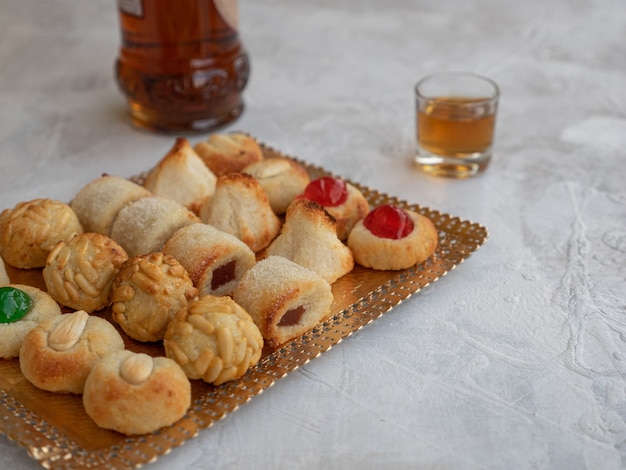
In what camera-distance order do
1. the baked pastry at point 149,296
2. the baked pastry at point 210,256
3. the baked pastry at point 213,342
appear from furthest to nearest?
the baked pastry at point 210,256
the baked pastry at point 149,296
the baked pastry at point 213,342

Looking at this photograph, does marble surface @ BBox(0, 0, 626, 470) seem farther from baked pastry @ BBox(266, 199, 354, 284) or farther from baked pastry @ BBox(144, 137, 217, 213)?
baked pastry @ BBox(144, 137, 217, 213)

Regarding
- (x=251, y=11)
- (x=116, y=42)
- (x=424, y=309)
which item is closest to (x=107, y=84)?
(x=116, y=42)

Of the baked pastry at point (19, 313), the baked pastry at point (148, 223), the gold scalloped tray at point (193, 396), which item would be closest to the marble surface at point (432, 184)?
the gold scalloped tray at point (193, 396)

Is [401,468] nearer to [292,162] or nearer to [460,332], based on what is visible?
[460,332]

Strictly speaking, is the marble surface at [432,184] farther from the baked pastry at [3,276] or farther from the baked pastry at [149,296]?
the baked pastry at [3,276]

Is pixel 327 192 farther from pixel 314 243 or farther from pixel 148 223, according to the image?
pixel 148 223

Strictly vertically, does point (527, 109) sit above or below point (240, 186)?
below
